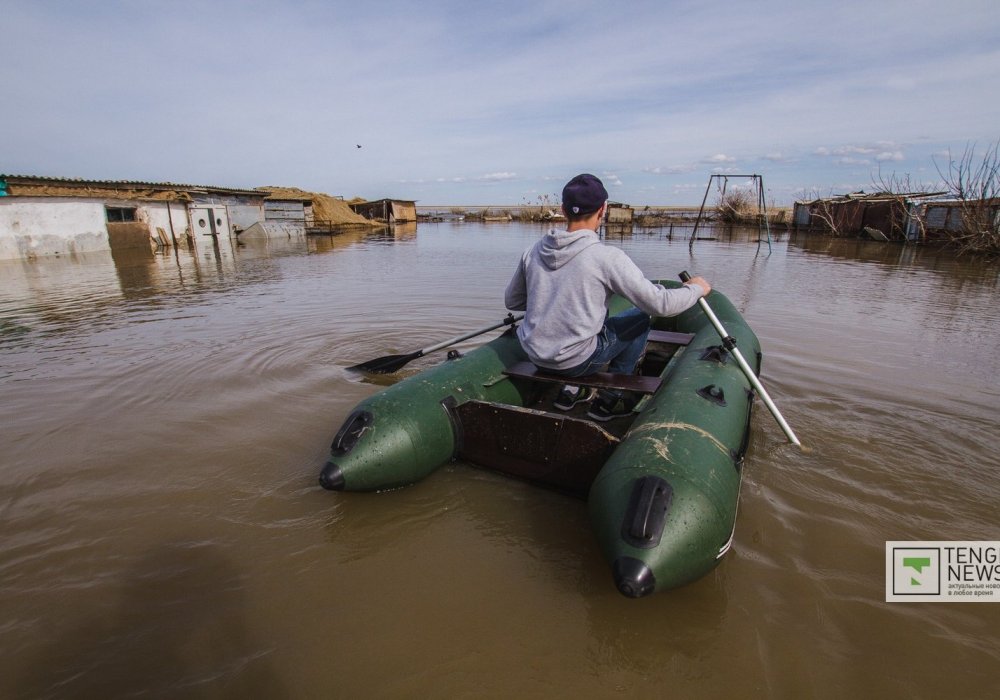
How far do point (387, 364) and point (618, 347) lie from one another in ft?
9.90

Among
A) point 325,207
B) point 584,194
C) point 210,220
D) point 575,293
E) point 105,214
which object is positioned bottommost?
point 575,293

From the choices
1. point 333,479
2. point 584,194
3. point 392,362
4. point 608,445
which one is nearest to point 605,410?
point 608,445

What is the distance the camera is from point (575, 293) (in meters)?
3.33

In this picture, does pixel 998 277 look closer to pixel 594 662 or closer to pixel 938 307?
pixel 938 307

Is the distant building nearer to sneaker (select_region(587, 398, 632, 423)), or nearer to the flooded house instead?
sneaker (select_region(587, 398, 632, 423))

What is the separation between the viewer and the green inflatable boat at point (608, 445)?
2.30 m

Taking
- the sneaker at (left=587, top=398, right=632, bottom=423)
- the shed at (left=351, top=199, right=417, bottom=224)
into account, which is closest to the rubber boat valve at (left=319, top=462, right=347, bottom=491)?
the sneaker at (left=587, top=398, right=632, bottom=423)

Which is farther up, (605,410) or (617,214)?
(617,214)

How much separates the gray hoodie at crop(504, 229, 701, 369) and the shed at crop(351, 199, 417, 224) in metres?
47.0

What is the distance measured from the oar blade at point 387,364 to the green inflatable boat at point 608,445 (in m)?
1.58

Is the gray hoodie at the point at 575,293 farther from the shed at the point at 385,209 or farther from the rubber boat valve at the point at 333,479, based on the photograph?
the shed at the point at 385,209

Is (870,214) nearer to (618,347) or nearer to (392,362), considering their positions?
(618,347)

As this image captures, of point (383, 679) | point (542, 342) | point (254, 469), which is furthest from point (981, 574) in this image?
point (254, 469)

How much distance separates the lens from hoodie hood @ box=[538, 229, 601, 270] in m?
3.23
